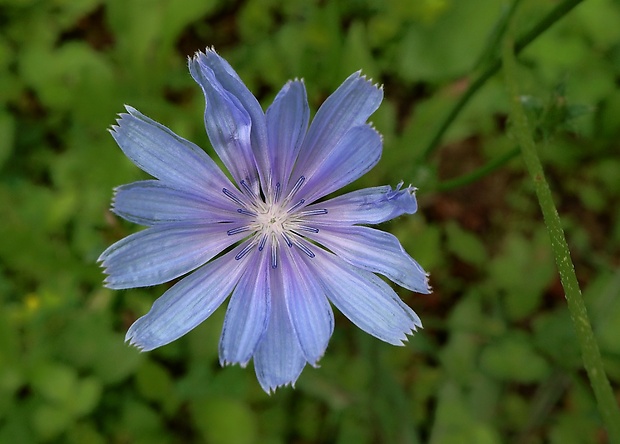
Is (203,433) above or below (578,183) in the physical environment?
below

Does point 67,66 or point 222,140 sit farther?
point 67,66

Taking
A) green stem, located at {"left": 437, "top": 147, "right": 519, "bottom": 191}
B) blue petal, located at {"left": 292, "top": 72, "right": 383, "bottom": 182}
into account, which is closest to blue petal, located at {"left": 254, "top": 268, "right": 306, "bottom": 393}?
blue petal, located at {"left": 292, "top": 72, "right": 383, "bottom": 182}

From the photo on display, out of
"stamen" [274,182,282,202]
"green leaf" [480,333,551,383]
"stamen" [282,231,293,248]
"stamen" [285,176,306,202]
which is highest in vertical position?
"green leaf" [480,333,551,383]

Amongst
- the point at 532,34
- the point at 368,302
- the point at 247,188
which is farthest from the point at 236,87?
the point at 532,34

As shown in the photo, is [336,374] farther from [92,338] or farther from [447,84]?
[447,84]

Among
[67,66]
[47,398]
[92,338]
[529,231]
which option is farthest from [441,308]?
[67,66]

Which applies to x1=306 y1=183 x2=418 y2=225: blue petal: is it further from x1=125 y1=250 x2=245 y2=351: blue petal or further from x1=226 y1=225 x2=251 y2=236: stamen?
x1=125 y1=250 x2=245 y2=351: blue petal
